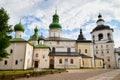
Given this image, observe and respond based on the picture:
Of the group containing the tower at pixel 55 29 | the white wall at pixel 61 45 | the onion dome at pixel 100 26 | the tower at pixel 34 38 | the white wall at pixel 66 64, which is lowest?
the white wall at pixel 66 64

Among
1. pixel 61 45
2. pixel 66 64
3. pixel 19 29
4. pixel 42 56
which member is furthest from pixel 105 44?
pixel 19 29

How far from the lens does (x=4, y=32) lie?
75.8ft

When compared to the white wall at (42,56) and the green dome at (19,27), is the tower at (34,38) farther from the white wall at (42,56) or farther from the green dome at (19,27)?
the green dome at (19,27)

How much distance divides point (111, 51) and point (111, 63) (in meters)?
6.11

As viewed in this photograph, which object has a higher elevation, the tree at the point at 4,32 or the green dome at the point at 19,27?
the green dome at the point at 19,27

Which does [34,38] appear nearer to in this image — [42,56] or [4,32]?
[42,56]

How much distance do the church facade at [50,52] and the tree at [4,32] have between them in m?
11.4

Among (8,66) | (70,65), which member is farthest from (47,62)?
(8,66)

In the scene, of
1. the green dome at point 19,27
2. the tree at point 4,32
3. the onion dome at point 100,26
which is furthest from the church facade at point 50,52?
the onion dome at point 100,26

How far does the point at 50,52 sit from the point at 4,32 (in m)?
25.0

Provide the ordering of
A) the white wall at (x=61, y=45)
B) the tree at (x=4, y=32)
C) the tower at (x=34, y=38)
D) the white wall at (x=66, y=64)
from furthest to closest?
the tower at (x=34, y=38)
the white wall at (x=61, y=45)
the white wall at (x=66, y=64)
the tree at (x=4, y=32)

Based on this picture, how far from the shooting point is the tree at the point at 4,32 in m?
22.9

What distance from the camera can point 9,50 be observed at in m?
35.7

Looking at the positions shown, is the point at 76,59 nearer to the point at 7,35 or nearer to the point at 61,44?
the point at 61,44
